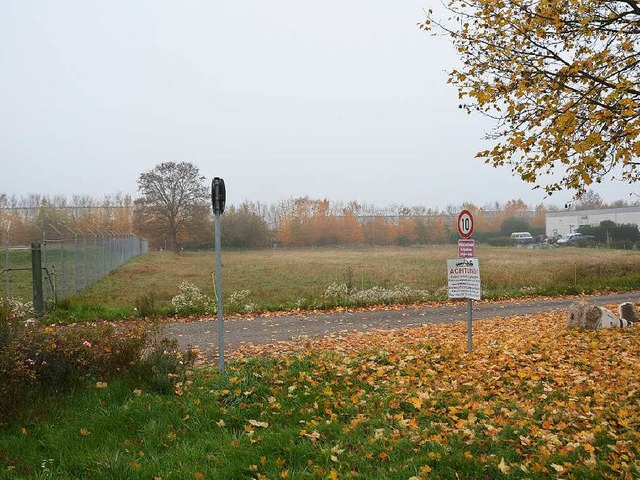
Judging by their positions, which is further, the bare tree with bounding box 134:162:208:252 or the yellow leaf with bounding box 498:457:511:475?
the bare tree with bounding box 134:162:208:252

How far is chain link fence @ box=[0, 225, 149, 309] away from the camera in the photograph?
14.7 metres

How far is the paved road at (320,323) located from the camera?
31.8 feet

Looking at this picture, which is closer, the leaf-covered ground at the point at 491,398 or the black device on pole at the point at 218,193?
the leaf-covered ground at the point at 491,398

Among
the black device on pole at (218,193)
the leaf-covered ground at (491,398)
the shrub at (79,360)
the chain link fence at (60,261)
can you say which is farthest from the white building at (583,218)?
the shrub at (79,360)

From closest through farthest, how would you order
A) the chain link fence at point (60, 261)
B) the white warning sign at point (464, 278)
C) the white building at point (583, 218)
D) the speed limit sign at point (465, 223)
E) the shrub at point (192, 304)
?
the white warning sign at point (464, 278) < the speed limit sign at point (465, 223) < the shrub at point (192, 304) < the chain link fence at point (60, 261) < the white building at point (583, 218)

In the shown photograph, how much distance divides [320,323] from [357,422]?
647 centimetres

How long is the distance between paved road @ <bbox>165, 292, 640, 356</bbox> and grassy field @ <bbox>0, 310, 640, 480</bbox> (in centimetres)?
244

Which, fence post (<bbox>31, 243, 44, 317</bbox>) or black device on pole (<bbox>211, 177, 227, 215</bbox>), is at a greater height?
black device on pole (<bbox>211, 177, 227, 215</bbox>)

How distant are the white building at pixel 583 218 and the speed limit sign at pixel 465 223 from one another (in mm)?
47677

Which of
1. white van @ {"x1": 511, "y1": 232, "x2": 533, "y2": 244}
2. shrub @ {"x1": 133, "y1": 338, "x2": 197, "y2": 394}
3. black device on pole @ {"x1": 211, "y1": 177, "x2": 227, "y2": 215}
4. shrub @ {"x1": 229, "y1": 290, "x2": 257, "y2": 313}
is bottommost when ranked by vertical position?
shrub @ {"x1": 229, "y1": 290, "x2": 257, "y2": 313}

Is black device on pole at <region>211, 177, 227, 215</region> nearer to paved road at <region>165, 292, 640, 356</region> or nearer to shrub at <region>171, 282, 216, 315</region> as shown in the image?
paved road at <region>165, 292, 640, 356</region>

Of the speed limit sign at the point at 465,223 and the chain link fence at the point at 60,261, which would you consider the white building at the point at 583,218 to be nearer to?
the chain link fence at the point at 60,261

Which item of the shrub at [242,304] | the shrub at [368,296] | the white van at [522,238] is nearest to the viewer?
the shrub at [242,304]

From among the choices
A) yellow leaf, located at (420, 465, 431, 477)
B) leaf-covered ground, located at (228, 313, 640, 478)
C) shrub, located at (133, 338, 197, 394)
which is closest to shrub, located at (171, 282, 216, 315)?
leaf-covered ground, located at (228, 313, 640, 478)
